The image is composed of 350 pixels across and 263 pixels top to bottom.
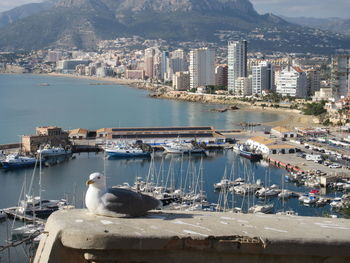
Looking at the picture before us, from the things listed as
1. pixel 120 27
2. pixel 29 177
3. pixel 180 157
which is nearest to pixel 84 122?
pixel 180 157

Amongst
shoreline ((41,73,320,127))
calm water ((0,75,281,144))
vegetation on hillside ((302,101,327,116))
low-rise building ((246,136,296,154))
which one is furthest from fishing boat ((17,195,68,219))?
vegetation on hillside ((302,101,327,116))

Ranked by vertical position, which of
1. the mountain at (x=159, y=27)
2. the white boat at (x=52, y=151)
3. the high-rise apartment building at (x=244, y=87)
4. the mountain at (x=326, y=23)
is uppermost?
the mountain at (x=326, y=23)

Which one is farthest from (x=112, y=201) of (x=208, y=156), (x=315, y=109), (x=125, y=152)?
Answer: (x=315, y=109)

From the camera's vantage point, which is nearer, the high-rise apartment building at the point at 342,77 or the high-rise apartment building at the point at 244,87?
the high-rise apartment building at the point at 342,77

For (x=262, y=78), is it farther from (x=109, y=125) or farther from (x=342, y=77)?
(x=109, y=125)

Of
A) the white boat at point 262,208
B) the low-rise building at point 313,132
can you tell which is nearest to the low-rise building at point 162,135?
the low-rise building at point 313,132

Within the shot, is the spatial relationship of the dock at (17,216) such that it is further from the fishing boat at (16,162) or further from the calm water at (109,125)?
the fishing boat at (16,162)
